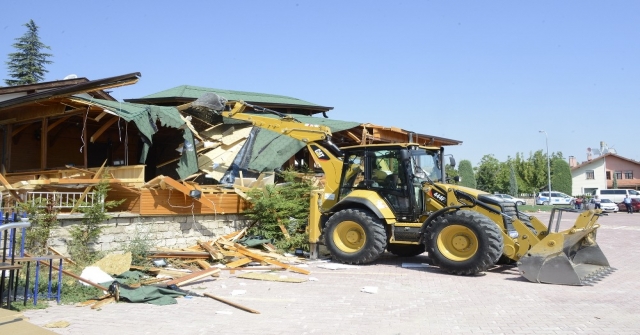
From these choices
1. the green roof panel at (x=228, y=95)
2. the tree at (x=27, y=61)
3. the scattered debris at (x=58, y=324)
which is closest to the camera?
the scattered debris at (x=58, y=324)

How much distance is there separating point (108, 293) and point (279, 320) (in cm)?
275

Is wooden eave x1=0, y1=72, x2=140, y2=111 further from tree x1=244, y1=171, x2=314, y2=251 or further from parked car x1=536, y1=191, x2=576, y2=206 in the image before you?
parked car x1=536, y1=191, x2=576, y2=206

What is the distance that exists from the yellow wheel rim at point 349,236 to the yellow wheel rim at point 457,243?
5.95 ft

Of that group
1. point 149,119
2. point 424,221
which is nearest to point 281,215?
point 149,119

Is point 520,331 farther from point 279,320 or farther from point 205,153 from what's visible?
point 205,153

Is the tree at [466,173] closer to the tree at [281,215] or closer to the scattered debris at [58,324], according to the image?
the tree at [281,215]

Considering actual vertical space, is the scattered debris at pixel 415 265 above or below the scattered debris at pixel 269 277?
above

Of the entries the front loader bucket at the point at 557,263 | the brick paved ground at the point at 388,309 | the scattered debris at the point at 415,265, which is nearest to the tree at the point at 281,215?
the scattered debris at the point at 415,265

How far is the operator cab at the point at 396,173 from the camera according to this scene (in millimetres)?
10766

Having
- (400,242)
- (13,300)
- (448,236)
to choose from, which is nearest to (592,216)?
(448,236)

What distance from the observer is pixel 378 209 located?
10836 millimetres

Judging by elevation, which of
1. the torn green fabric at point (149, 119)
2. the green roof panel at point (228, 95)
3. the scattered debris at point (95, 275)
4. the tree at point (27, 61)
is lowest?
the scattered debris at point (95, 275)

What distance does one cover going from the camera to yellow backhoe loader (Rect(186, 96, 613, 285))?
9.23 m

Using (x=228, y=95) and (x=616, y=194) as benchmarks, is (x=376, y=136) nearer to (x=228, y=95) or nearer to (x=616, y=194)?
(x=228, y=95)
